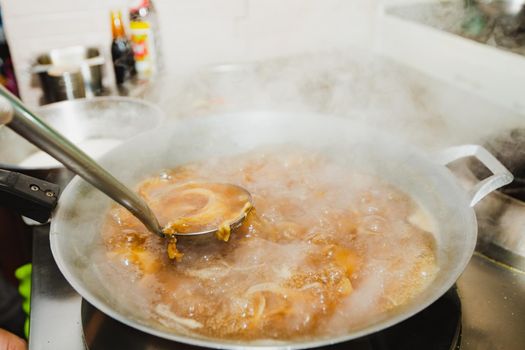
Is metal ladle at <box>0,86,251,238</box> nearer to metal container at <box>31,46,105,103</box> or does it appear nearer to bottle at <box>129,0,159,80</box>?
metal container at <box>31,46,105,103</box>

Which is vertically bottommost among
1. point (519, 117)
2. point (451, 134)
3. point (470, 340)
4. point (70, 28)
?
point (470, 340)

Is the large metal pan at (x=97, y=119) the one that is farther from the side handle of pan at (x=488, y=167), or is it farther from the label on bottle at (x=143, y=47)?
the side handle of pan at (x=488, y=167)

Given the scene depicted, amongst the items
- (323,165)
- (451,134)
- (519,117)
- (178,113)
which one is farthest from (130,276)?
(519,117)

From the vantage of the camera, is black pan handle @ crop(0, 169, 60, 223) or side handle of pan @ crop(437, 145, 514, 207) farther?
side handle of pan @ crop(437, 145, 514, 207)

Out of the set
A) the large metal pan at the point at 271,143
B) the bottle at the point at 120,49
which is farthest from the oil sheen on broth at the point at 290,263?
the bottle at the point at 120,49

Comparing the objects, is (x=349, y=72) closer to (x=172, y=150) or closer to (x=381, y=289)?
(x=172, y=150)

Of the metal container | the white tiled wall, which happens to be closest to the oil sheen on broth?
the metal container
